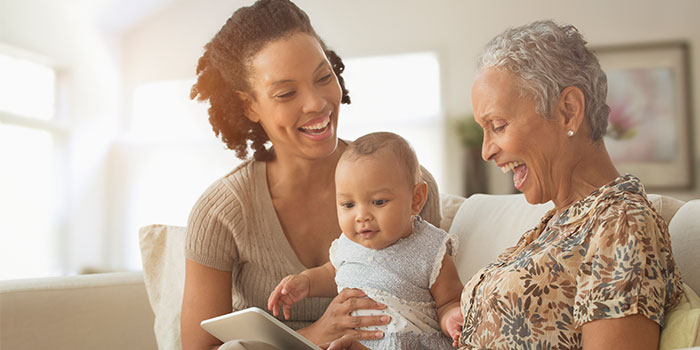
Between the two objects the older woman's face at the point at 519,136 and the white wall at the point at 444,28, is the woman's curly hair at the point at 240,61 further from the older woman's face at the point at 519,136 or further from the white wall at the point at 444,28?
the white wall at the point at 444,28

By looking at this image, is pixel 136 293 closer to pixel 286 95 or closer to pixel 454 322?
pixel 286 95

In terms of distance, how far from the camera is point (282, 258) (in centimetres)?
Answer: 188

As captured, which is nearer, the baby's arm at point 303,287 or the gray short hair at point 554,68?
the gray short hair at point 554,68

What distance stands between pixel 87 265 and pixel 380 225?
18.1 feet

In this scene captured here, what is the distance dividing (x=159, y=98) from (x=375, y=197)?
18.7 ft

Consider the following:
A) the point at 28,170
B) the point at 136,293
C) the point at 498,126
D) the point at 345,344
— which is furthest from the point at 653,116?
the point at 28,170

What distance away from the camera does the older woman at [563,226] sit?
97 cm

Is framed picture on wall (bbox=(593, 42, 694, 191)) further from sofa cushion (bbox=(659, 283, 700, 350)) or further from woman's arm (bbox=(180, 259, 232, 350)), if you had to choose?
sofa cushion (bbox=(659, 283, 700, 350))

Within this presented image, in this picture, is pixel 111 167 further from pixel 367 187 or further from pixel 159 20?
pixel 367 187

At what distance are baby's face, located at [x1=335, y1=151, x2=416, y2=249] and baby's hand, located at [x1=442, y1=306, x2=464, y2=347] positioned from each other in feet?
0.75

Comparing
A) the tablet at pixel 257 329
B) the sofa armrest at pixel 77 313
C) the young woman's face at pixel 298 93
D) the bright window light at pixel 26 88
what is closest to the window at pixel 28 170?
the bright window light at pixel 26 88

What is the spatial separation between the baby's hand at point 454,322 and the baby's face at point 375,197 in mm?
229

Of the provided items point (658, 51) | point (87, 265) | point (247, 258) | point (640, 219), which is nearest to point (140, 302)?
point (247, 258)

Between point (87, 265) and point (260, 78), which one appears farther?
point (87, 265)
